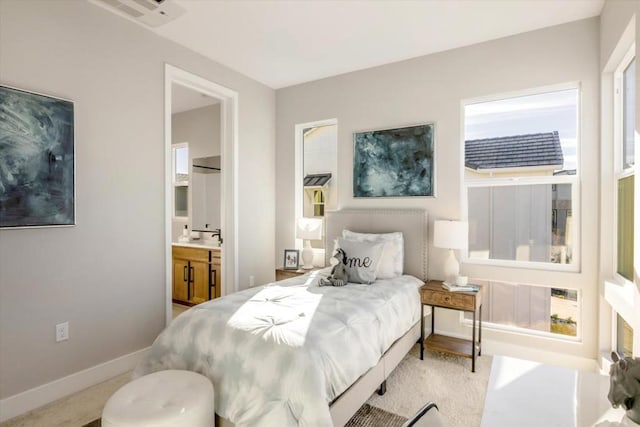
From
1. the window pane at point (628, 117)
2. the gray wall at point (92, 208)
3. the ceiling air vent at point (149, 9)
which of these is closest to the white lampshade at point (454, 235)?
the window pane at point (628, 117)

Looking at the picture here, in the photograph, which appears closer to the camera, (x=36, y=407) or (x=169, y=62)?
(x=36, y=407)

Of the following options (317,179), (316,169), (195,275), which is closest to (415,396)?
(317,179)

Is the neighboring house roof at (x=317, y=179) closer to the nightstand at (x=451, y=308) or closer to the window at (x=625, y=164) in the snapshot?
the nightstand at (x=451, y=308)

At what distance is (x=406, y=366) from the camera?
285 cm

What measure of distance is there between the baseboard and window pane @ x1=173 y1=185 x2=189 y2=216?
2804 millimetres

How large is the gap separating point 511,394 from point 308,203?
3425 millimetres

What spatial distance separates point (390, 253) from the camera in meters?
3.24

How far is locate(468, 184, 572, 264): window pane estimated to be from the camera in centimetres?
295

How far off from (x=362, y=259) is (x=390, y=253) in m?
0.32

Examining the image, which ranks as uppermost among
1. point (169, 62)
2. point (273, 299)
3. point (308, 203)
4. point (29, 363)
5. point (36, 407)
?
point (169, 62)

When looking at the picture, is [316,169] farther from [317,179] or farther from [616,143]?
[616,143]

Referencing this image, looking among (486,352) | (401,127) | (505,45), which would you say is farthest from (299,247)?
(505,45)

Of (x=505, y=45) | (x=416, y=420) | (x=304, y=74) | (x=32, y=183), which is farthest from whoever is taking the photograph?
(x=304, y=74)

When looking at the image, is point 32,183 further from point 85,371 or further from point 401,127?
point 401,127
